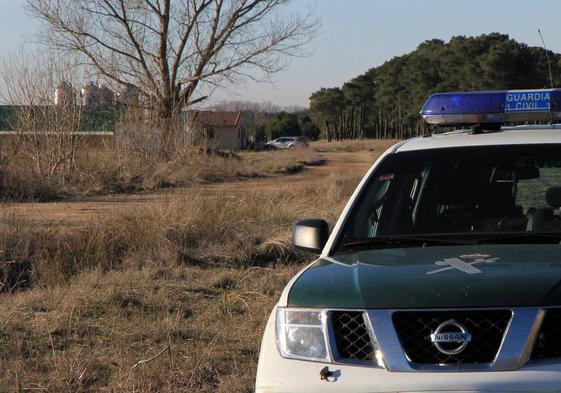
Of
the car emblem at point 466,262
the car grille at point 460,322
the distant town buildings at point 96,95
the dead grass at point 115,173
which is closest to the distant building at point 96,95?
the distant town buildings at point 96,95

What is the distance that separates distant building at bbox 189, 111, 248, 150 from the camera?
31.8m

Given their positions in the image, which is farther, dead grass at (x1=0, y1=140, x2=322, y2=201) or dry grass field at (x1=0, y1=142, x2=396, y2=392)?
dead grass at (x1=0, y1=140, x2=322, y2=201)

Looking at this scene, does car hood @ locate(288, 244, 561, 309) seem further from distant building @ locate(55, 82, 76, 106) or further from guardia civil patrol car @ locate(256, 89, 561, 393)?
distant building @ locate(55, 82, 76, 106)

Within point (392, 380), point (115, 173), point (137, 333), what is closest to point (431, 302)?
point (392, 380)

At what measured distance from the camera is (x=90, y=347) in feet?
20.7

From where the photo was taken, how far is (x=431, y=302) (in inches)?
133

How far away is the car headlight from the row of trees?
17.4 ft

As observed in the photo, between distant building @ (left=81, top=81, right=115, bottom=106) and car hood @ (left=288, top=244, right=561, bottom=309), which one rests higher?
distant building @ (left=81, top=81, right=115, bottom=106)

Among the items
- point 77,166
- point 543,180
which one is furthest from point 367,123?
point 543,180

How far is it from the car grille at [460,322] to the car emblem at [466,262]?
29 cm

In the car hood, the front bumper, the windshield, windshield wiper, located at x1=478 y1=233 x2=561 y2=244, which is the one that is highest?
the windshield

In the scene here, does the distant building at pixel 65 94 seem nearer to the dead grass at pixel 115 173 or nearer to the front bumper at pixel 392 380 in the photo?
the dead grass at pixel 115 173

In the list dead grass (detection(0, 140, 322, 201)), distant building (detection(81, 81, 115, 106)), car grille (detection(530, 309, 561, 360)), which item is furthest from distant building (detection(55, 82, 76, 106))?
car grille (detection(530, 309, 561, 360))

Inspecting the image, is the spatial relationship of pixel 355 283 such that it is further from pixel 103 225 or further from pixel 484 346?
pixel 103 225
